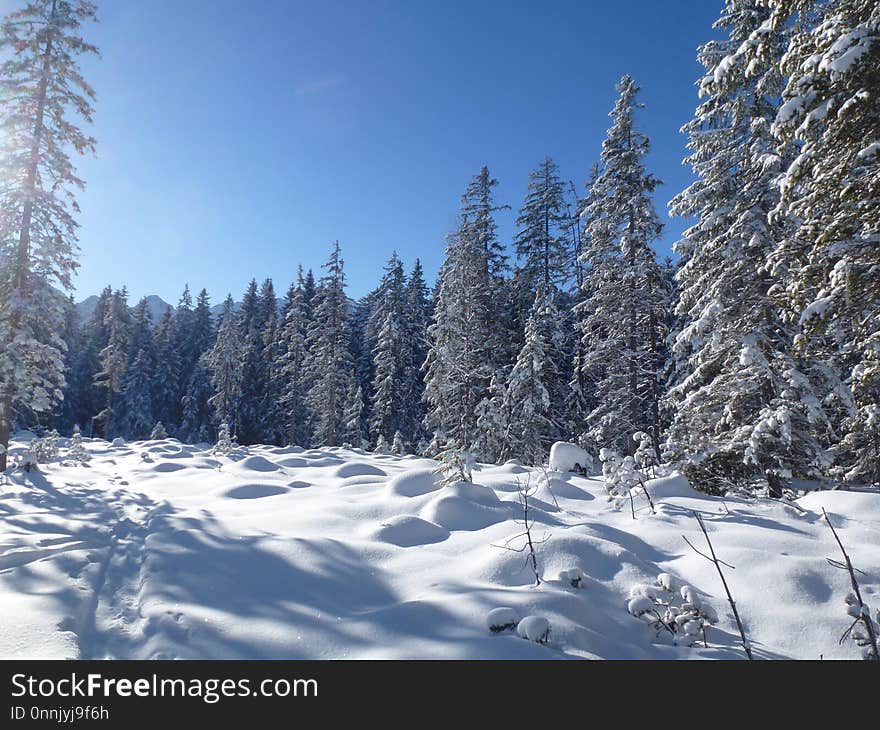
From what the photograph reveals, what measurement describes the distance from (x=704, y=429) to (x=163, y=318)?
57743mm

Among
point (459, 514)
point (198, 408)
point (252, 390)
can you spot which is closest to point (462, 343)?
point (459, 514)

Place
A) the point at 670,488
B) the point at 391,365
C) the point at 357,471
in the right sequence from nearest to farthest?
the point at 670,488, the point at 357,471, the point at 391,365

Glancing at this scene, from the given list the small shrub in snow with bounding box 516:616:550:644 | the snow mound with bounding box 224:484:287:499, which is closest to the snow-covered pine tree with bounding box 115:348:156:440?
the snow mound with bounding box 224:484:287:499

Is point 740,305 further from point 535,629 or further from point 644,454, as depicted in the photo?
point 535,629

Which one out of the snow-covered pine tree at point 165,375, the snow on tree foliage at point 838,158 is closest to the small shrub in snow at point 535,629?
the snow on tree foliage at point 838,158

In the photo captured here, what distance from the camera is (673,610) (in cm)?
406

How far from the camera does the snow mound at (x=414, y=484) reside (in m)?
8.66

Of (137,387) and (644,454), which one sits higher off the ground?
(137,387)

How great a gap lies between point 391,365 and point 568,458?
22.6m

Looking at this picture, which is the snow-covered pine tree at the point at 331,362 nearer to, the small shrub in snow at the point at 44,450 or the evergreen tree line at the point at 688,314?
the evergreen tree line at the point at 688,314

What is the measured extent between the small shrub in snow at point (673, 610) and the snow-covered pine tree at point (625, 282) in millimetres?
14748

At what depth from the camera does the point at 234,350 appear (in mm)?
43688

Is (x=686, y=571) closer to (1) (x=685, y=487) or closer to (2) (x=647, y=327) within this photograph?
(1) (x=685, y=487)
